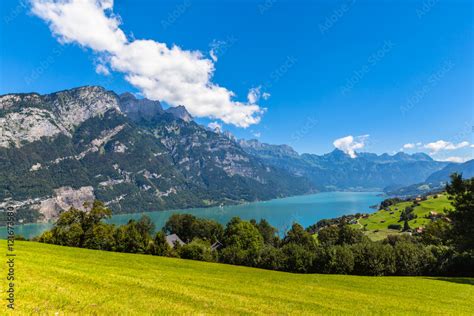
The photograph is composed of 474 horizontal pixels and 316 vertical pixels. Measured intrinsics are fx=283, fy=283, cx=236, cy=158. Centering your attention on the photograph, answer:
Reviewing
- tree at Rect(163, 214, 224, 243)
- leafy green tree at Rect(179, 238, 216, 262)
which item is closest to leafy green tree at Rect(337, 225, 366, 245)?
tree at Rect(163, 214, 224, 243)

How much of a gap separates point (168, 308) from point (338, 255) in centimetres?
3908

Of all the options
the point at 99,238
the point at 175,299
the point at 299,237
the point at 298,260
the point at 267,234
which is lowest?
the point at 267,234

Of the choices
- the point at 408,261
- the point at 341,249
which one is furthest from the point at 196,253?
the point at 408,261

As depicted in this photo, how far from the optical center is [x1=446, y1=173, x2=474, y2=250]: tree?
31.7 metres

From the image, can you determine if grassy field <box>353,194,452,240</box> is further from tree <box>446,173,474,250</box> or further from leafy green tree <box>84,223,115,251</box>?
leafy green tree <box>84,223,115,251</box>

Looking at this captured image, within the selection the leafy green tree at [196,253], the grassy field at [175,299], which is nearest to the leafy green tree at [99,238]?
the leafy green tree at [196,253]

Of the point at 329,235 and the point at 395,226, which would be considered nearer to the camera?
the point at 329,235

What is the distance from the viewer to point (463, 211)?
1291 inches

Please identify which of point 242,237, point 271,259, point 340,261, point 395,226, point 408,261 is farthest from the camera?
point 395,226

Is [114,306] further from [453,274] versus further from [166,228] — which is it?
[166,228]

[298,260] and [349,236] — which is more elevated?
[298,260]

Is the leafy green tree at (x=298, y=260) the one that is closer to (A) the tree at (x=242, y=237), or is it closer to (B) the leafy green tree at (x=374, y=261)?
(B) the leafy green tree at (x=374, y=261)

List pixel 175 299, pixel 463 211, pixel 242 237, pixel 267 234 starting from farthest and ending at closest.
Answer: pixel 267 234, pixel 242 237, pixel 463 211, pixel 175 299

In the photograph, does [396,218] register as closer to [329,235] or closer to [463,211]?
[329,235]
